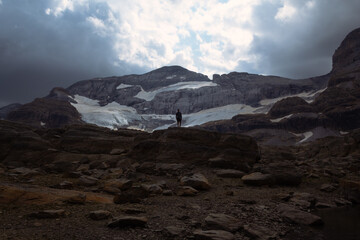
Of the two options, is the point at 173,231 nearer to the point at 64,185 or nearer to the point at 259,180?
the point at 64,185

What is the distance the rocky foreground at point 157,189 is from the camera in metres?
7.61

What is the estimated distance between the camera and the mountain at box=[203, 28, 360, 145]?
138875 mm

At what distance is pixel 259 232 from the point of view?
7934 millimetres

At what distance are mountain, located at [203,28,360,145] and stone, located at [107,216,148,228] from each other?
13351 cm

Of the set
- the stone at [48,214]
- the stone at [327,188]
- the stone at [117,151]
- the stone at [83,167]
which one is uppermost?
the stone at [117,151]

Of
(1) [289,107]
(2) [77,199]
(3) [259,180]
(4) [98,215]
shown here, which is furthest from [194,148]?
(1) [289,107]

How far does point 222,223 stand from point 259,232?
3.52 ft

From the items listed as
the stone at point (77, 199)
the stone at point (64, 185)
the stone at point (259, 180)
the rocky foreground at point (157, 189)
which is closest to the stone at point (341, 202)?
the rocky foreground at point (157, 189)

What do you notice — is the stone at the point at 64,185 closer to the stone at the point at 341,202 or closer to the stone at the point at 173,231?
the stone at the point at 173,231

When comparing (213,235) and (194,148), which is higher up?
(194,148)

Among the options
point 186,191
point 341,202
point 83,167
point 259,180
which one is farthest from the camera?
point 83,167

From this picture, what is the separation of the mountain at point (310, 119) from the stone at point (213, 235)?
5240 inches

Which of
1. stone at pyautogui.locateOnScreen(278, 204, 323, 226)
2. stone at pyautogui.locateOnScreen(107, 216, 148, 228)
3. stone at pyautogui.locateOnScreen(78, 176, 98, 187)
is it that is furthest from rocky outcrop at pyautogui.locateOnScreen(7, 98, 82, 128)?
stone at pyautogui.locateOnScreen(107, 216, 148, 228)

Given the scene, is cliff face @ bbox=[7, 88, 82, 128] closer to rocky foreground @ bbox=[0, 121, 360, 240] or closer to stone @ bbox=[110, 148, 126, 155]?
stone @ bbox=[110, 148, 126, 155]
